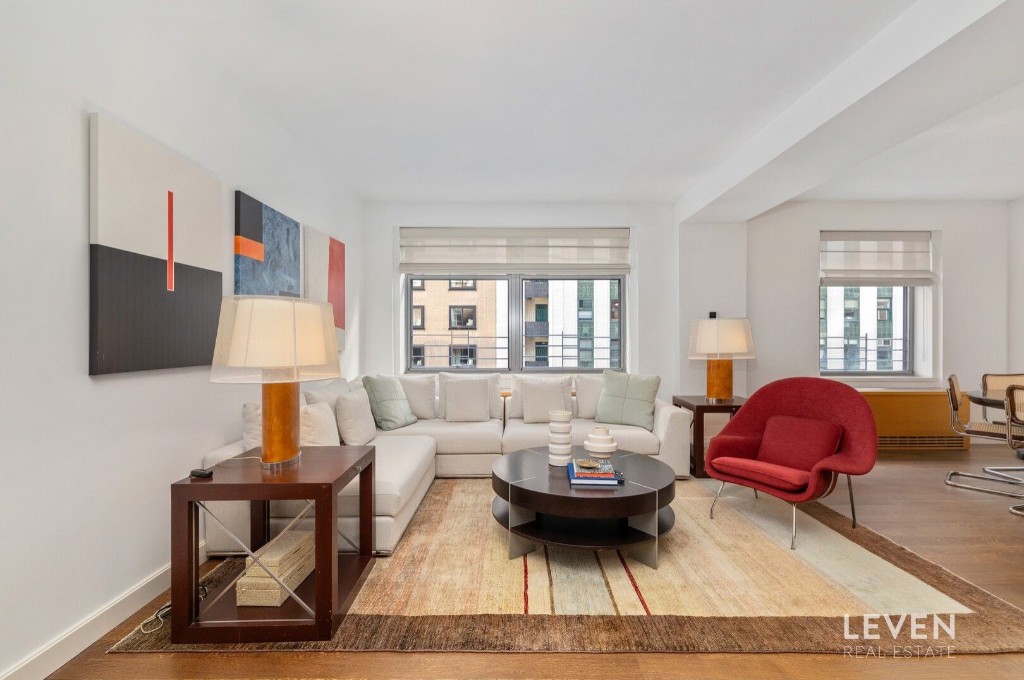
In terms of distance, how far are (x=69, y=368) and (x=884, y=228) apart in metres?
7.01

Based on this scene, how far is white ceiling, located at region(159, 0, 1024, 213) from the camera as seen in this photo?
2.27 m

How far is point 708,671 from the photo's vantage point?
1.87 m

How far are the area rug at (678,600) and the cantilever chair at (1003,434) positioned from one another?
1611 mm

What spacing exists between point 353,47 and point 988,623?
395 cm

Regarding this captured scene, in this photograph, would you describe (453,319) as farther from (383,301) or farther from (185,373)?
(185,373)

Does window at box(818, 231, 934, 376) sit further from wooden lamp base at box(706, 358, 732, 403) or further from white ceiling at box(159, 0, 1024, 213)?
wooden lamp base at box(706, 358, 732, 403)

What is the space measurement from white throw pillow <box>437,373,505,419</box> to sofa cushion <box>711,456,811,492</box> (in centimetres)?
213

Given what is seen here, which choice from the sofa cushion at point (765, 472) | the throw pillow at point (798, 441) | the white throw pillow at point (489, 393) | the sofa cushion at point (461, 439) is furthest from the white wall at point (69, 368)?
the throw pillow at point (798, 441)

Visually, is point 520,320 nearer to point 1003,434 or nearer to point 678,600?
point 678,600

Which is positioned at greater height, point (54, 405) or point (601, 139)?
point (601, 139)

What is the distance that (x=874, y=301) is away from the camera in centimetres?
583

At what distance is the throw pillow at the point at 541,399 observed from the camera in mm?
4680

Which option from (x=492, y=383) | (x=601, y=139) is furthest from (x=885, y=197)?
(x=492, y=383)

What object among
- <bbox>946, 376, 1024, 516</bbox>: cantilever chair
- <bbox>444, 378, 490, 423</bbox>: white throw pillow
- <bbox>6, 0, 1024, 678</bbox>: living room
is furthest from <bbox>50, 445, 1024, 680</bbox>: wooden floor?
<bbox>444, 378, 490, 423</bbox>: white throw pillow
